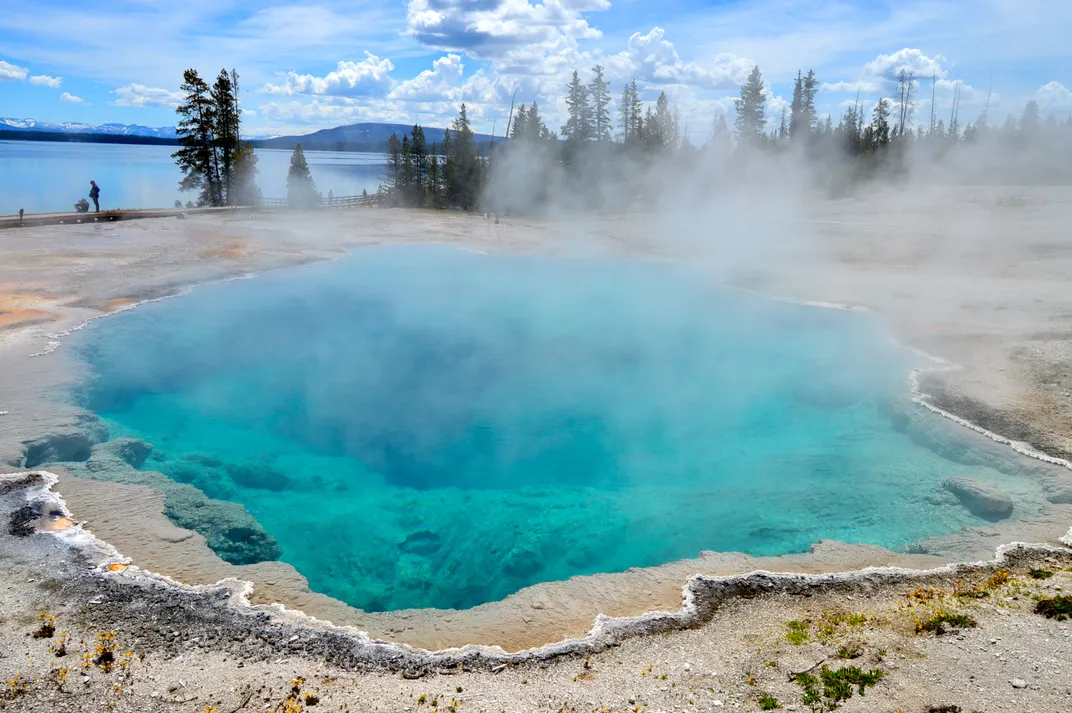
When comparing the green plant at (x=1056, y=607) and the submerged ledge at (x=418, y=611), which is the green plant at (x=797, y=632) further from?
the green plant at (x=1056, y=607)

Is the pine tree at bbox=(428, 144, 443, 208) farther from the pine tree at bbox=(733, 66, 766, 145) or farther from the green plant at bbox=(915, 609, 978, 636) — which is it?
the green plant at bbox=(915, 609, 978, 636)

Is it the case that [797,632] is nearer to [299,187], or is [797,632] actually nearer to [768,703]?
[768,703]

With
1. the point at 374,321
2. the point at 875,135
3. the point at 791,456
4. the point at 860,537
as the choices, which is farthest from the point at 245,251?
the point at 875,135

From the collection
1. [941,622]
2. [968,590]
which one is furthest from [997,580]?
[941,622]

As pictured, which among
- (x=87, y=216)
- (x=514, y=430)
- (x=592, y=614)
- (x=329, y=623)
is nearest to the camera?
(x=329, y=623)

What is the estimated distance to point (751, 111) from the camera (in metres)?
41.7

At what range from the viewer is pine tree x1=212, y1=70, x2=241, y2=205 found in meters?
32.0

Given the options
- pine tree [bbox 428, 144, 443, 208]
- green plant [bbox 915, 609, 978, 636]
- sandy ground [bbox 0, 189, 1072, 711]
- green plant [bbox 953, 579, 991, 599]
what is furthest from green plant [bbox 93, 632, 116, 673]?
pine tree [bbox 428, 144, 443, 208]

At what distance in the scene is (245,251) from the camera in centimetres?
1952

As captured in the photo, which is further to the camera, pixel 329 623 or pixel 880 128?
pixel 880 128

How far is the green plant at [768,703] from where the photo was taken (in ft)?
13.1

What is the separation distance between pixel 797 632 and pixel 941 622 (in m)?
1.01

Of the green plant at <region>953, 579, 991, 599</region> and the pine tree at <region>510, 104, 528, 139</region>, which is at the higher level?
the pine tree at <region>510, 104, 528, 139</region>

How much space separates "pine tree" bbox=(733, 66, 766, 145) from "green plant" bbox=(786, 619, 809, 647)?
4057 cm
